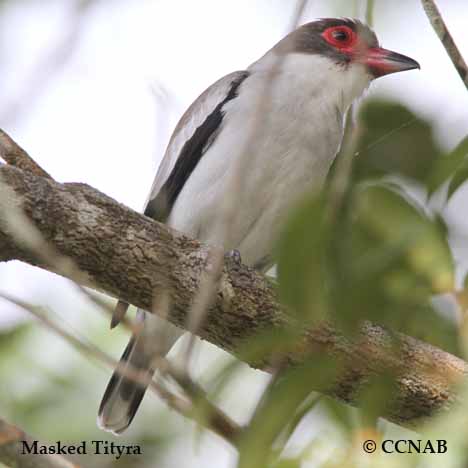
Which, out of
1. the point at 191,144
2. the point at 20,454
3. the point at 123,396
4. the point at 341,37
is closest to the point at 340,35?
the point at 341,37

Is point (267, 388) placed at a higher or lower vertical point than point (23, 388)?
higher

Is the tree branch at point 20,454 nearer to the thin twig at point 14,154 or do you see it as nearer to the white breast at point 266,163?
the thin twig at point 14,154

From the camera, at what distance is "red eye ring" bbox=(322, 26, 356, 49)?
5086 millimetres

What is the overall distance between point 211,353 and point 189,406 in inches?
120

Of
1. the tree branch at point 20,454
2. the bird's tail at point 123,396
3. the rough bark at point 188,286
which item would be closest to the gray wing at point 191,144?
the bird's tail at point 123,396

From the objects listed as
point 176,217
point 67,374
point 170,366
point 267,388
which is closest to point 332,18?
point 176,217

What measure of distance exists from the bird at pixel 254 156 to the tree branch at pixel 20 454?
71.3 inches

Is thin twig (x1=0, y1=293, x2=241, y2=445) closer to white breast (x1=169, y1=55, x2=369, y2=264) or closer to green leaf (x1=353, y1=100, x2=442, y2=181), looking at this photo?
green leaf (x1=353, y1=100, x2=442, y2=181)

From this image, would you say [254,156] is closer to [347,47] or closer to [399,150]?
[399,150]

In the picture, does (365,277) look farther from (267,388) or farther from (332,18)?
(332,18)

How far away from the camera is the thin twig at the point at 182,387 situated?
1.80 meters

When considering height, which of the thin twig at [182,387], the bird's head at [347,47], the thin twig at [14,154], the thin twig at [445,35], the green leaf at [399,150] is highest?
the thin twig at [445,35]

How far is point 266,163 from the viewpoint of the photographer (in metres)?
4.29

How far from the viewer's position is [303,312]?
2389mm
